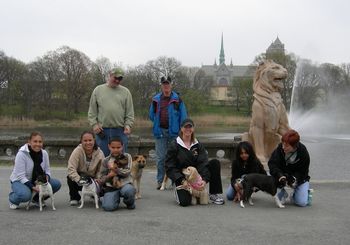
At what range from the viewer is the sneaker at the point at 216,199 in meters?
7.04

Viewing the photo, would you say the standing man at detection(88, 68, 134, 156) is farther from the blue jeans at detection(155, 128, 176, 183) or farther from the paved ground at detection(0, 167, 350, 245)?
the paved ground at detection(0, 167, 350, 245)

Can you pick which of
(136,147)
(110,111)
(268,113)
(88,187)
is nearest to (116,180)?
(88,187)

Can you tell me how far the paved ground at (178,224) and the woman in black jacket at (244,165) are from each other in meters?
0.36

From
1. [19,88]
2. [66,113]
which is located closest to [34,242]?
[66,113]

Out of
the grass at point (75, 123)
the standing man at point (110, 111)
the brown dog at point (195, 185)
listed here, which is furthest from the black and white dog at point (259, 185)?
the grass at point (75, 123)

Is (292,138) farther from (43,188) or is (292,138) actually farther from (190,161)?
(43,188)

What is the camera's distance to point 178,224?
5.78 m

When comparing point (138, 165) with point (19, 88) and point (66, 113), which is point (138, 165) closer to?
point (66, 113)

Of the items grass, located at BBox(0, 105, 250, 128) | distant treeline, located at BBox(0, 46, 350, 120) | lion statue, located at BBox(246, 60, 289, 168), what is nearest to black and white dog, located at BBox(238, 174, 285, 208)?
lion statue, located at BBox(246, 60, 289, 168)

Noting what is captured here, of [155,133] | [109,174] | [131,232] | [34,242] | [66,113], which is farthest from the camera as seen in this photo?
[66,113]

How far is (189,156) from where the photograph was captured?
727 cm

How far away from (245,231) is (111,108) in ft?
11.5

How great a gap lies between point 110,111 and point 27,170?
72.6 inches

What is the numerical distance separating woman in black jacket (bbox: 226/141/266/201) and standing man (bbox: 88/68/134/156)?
2.03 meters
